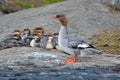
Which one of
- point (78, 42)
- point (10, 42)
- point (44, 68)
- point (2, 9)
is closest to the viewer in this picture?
point (44, 68)

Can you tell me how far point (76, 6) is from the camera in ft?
81.6

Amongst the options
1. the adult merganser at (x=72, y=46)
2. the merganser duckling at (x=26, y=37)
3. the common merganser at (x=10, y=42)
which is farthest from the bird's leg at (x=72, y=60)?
the common merganser at (x=10, y=42)

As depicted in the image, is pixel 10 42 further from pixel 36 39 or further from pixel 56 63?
pixel 56 63

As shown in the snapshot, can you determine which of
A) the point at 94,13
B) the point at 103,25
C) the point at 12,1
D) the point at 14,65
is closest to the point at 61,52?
the point at 14,65

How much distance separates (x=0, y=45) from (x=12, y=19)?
6824 mm

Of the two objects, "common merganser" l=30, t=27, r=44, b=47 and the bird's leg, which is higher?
"common merganser" l=30, t=27, r=44, b=47

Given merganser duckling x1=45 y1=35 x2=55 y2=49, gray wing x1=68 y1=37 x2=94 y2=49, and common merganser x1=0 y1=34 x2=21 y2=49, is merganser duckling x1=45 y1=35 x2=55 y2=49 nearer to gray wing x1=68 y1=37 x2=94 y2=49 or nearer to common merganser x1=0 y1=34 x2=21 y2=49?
common merganser x1=0 y1=34 x2=21 y2=49

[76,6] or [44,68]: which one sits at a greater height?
[76,6]

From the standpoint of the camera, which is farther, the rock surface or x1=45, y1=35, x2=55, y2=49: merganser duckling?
x1=45, y1=35, x2=55, y2=49: merganser duckling

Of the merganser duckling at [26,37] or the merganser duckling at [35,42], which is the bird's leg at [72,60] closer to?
the merganser duckling at [35,42]

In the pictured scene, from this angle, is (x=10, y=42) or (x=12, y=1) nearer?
(x=10, y=42)

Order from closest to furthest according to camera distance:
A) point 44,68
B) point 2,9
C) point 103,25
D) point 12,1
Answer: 1. point 44,68
2. point 103,25
3. point 2,9
4. point 12,1

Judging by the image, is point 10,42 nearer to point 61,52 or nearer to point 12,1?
point 61,52

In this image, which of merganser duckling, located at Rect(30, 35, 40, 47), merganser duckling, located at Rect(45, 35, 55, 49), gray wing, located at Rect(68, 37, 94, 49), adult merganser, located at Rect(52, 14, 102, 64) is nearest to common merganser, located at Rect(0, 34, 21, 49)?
merganser duckling, located at Rect(30, 35, 40, 47)
